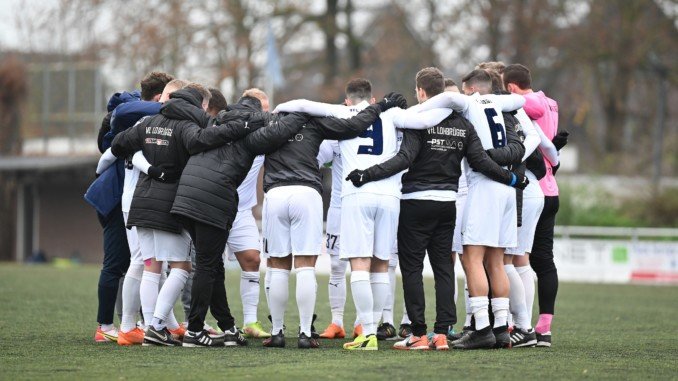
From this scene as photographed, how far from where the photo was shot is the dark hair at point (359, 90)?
9.33m

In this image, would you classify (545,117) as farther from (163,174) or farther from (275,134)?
(163,174)

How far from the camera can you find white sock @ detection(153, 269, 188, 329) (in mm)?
9172

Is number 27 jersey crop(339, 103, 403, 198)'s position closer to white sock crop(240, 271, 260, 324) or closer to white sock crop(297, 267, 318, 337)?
white sock crop(297, 267, 318, 337)

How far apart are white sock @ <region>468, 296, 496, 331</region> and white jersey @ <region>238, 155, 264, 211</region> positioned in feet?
7.90

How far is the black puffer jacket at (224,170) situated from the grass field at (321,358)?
1.09 metres

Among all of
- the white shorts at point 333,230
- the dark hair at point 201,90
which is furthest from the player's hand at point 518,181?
the dark hair at point 201,90

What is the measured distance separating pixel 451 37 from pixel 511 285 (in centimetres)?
2795

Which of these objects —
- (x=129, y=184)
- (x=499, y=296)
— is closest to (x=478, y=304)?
(x=499, y=296)

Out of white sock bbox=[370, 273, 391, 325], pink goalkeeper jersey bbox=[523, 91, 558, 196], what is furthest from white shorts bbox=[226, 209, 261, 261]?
pink goalkeeper jersey bbox=[523, 91, 558, 196]

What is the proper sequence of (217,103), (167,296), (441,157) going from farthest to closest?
1. (217,103)
2. (167,296)
3. (441,157)

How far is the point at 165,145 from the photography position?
9.23 metres

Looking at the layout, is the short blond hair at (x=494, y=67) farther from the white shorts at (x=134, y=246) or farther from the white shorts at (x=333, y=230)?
the white shorts at (x=134, y=246)

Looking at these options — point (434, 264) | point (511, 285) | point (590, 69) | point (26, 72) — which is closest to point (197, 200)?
point (434, 264)

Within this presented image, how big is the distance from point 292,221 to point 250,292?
142cm
